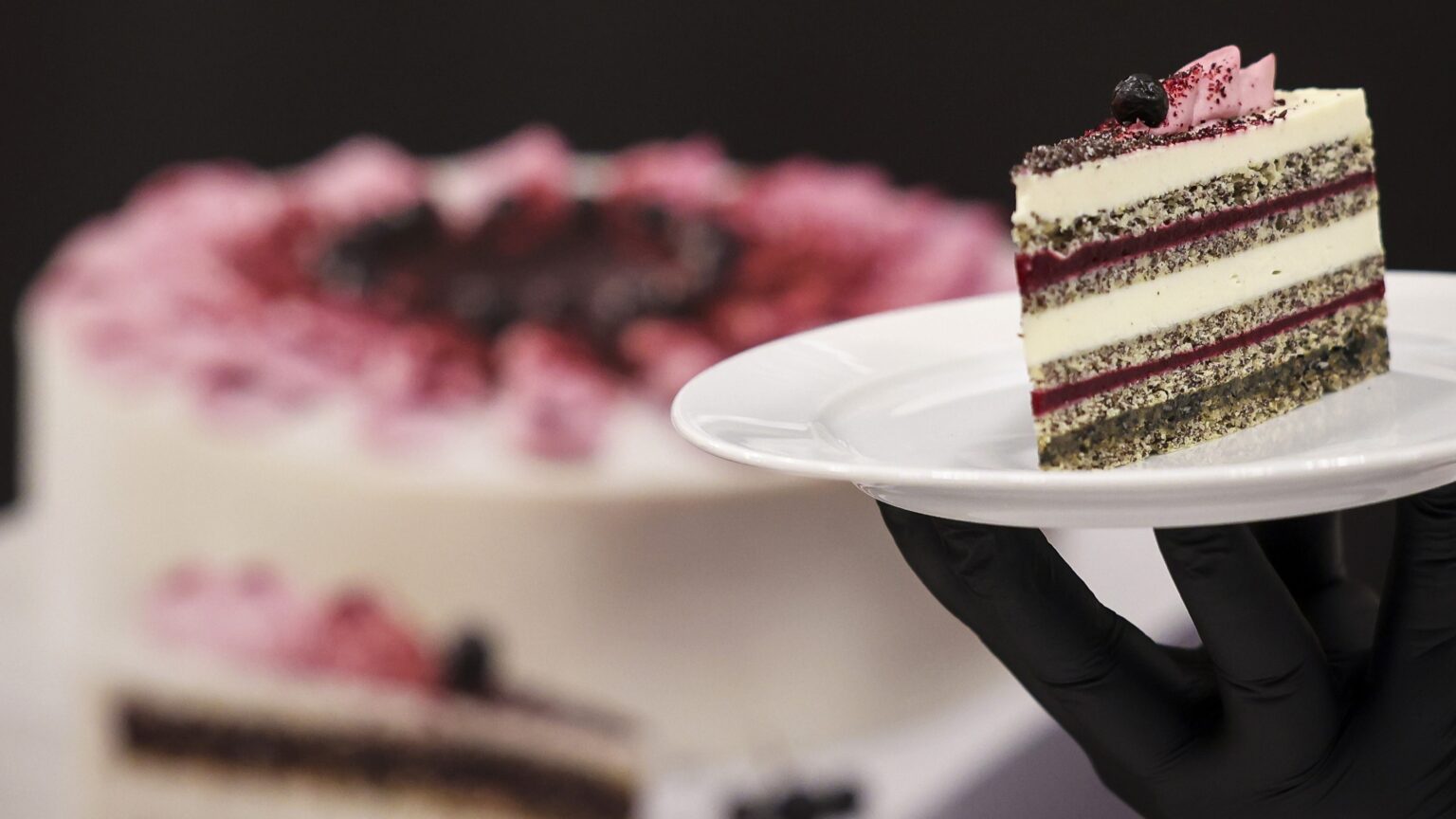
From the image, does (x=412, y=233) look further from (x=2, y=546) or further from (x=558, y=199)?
(x=2, y=546)

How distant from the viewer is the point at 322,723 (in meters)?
3.29

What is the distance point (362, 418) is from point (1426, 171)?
2.24 m

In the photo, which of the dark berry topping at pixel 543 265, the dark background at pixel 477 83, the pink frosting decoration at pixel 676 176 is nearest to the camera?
the dark berry topping at pixel 543 265

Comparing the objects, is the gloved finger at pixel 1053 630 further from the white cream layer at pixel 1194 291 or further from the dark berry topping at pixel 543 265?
the dark berry topping at pixel 543 265

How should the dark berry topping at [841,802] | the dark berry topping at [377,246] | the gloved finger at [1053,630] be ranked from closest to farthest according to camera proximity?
the gloved finger at [1053,630] < the dark berry topping at [841,802] < the dark berry topping at [377,246]

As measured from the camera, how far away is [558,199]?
388cm

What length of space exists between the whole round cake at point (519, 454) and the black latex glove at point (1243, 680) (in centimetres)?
156

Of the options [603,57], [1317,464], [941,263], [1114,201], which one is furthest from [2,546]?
[1317,464]

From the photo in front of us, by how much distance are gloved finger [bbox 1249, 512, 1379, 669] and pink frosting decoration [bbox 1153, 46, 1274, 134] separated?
45 centimetres

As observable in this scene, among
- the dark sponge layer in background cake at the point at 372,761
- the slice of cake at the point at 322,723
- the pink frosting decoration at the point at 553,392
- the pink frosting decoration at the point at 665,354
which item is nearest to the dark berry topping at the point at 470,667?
the slice of cake at the point at 322,723

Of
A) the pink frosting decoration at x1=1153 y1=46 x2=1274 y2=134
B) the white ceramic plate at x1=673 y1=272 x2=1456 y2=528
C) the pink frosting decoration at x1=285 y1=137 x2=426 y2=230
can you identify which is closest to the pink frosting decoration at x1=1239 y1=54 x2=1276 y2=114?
the pink frosting decoration at x1=1153 y1=46 x2=1274 y2=134

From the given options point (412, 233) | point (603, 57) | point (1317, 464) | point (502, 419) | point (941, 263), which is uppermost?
point (603, 57)

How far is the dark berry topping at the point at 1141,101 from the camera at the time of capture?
1.61m

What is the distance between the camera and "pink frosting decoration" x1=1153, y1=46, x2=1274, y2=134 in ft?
5.47
